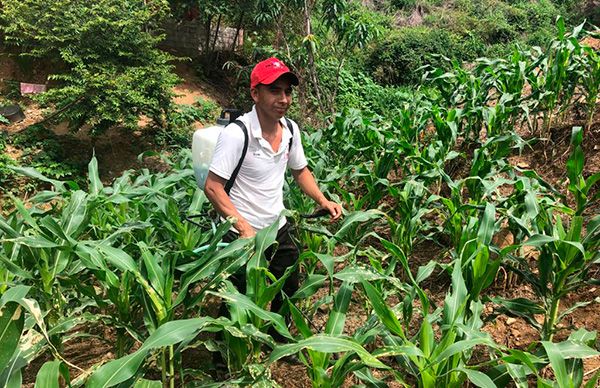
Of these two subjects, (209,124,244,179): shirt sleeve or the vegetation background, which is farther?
(209,124,244,179): shirt sleeve

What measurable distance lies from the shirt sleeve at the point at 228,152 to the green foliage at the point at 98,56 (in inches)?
204

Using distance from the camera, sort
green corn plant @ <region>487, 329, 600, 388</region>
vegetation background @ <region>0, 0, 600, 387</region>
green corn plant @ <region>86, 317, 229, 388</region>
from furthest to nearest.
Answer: vegetation background @ <region>0, 0, 600, 387</region>
green corn plant @ <region>487, 329, 600, 388</region>
green corn plant @ <region>86, 317, 229, 388</region>

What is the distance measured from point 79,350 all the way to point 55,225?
3.46 feet

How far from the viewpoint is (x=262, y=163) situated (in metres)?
2.05

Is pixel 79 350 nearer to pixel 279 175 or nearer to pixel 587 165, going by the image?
pixel 279 175

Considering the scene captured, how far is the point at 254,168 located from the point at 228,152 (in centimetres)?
16

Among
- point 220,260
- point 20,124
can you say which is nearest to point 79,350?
point 220,260

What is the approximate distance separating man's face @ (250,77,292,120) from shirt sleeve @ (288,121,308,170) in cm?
28

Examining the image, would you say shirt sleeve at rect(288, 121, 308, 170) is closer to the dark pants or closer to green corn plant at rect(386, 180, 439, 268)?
the dark pants

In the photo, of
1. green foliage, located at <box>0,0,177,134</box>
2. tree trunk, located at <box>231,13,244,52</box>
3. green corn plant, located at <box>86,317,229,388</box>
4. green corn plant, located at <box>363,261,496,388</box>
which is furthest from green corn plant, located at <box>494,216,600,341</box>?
tree trunk, located at <box>231,13,244,52</box>

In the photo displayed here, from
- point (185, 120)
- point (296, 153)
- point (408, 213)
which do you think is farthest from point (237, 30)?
point (296, 153)

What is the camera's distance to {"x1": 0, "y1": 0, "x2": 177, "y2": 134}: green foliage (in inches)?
Answer: 258

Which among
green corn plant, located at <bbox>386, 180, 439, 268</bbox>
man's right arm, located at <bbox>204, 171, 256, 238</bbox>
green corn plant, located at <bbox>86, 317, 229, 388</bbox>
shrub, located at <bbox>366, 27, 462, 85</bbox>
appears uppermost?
A: man's right arm, located at <bbox>204, 171, 256, 238</bbox>

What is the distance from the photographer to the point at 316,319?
2.77 meters
